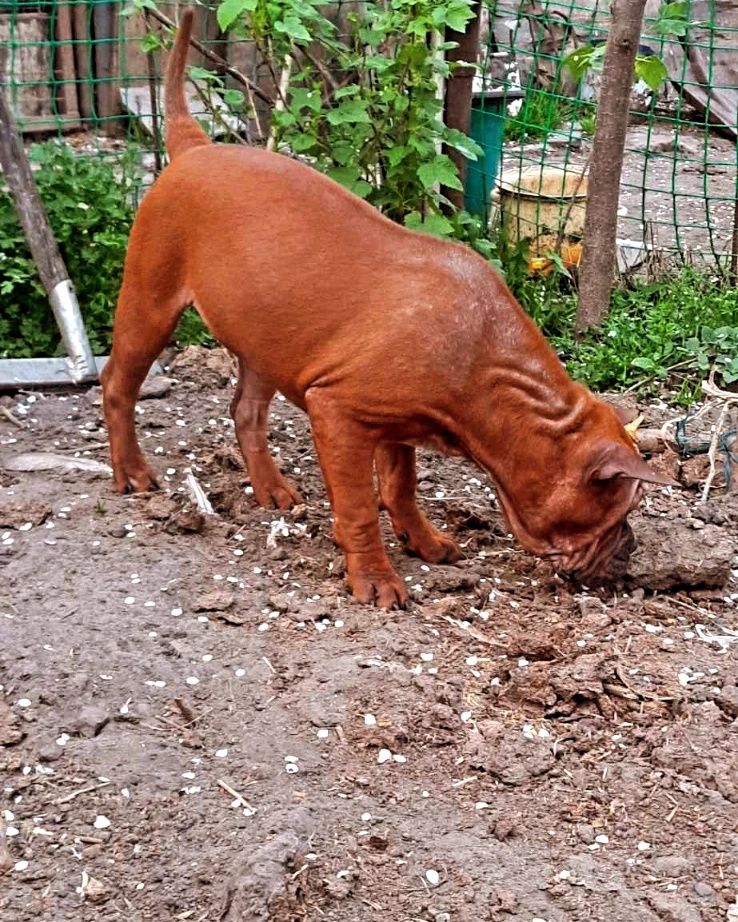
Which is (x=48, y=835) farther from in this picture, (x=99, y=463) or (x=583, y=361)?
(x=583, y=361)

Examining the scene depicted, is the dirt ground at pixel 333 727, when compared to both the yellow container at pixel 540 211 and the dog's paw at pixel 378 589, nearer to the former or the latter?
the dog's paw at pixel 378 589

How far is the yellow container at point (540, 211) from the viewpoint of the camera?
8234mm

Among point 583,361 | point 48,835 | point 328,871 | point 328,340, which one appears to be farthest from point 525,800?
point 583,361

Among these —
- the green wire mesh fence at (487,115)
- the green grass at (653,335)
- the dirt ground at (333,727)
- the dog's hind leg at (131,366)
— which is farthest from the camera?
the green wire mesh fence at (487,115)

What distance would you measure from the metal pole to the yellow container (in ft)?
9.20

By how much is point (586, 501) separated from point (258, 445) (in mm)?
1580

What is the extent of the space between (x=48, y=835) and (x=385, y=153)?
4384mm

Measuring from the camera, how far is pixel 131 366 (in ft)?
18.3

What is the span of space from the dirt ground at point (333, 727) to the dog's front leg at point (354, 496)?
0.10 m

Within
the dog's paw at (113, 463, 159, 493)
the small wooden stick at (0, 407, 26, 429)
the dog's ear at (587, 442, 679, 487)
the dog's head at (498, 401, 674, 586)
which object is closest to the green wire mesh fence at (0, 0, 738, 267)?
the small wooden stick at (0, 407, 26, 429)

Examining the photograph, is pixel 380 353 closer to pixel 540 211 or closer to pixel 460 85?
pixel 460 85

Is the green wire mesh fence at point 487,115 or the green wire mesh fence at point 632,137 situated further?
the green wire mesh fence at point 632,137

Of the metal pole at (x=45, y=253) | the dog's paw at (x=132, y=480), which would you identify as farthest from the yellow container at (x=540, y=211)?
the dog's paw at (x=132, y=480)

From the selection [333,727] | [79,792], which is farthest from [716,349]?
[79,792]
